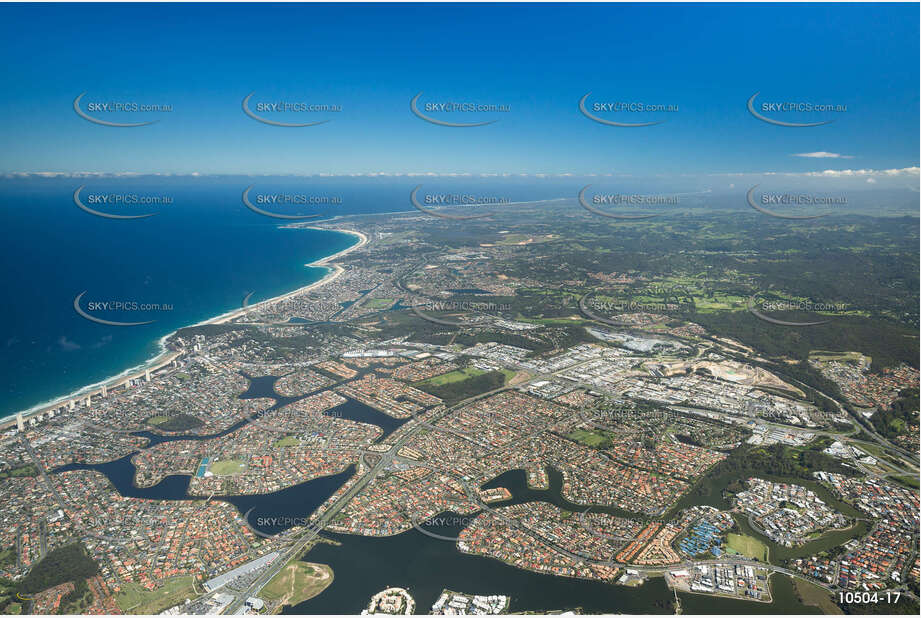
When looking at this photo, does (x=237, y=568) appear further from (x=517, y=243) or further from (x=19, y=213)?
(x=19, y=213)

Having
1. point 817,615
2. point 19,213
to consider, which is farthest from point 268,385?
point 19,213

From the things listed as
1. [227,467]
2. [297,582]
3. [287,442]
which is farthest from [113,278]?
[297,582]

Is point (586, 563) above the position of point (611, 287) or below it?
below

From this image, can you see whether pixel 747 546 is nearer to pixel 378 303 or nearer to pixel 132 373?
pixel 132 373

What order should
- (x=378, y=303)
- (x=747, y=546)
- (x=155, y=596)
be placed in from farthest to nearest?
(x=378, y=303) → (x=747, y=546) → (x=155, y=596)

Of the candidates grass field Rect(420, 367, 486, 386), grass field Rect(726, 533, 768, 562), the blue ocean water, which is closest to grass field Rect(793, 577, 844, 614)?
grass field Rect(726, 533, 768, 562)

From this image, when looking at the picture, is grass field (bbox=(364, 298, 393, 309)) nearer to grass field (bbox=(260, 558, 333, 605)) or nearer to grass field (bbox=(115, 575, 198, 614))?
grass field (bbox=(260, 558, 333, 605))
